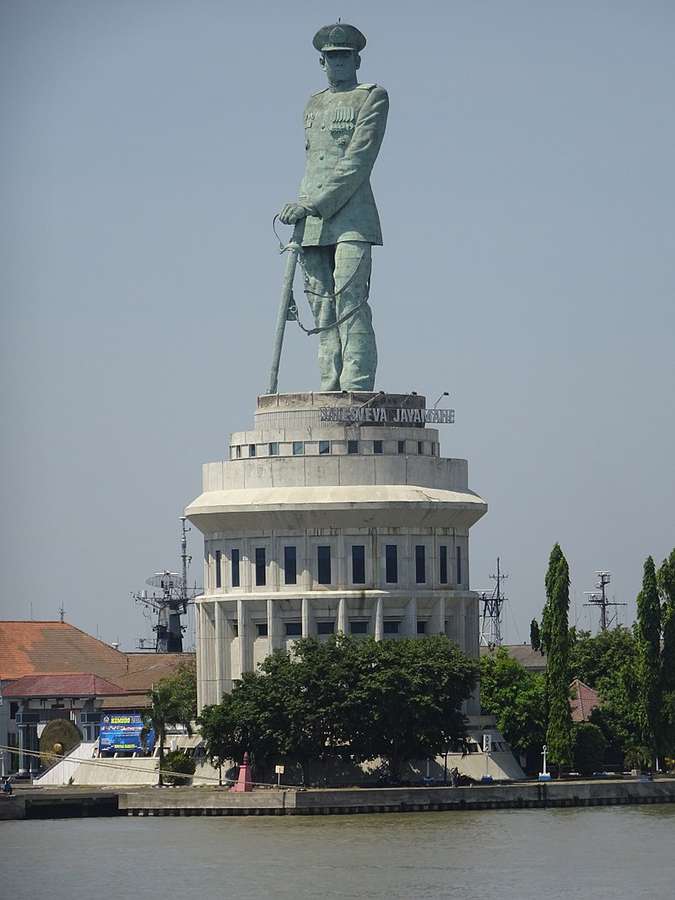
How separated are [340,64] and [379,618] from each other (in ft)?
92.7

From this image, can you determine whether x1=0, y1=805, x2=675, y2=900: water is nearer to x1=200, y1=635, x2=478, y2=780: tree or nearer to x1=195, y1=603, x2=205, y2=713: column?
x1=200, y1=635, x2=478, y2=780: tree

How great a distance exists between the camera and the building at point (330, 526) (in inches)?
5728

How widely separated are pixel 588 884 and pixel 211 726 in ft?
116

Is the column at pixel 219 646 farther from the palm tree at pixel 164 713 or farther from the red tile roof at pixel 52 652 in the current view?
the red tile roof at pixel 52 652

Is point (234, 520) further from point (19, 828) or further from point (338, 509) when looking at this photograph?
point (19, 828)

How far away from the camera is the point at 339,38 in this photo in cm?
15175

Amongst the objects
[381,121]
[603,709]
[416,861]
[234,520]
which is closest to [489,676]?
[603,709]

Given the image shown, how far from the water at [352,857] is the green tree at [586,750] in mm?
12664

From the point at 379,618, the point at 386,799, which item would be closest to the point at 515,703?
the point at 379,618

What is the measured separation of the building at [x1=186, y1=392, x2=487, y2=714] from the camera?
14550 centimetres

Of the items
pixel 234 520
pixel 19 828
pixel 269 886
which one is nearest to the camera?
pixel 269 886

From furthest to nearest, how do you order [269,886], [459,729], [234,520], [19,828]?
[234,520] → [459,729] → [19,828] → [269,886]

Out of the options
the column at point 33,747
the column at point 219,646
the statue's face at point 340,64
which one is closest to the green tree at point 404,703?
the column at point 219,646

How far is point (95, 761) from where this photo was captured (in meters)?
149
